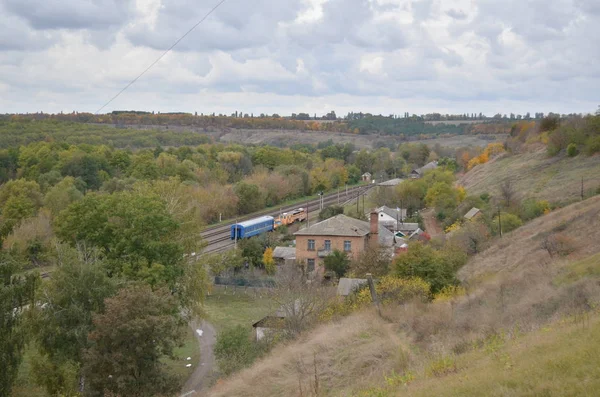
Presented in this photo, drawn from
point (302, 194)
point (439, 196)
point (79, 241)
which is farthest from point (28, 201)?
point (302, 194)

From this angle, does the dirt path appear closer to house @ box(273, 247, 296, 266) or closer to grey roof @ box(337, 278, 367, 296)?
house @ box(273, 247, 296, 266)

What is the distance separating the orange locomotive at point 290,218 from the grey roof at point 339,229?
15.0 meters

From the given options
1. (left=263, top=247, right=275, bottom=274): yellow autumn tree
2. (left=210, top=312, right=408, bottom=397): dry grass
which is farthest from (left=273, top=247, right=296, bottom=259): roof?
(left=210, top=312, right=408, bottom=397): dry grass

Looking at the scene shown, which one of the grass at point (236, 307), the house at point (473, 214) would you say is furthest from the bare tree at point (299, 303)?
the house at point (473, 214)

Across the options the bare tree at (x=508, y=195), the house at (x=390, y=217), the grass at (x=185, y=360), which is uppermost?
the bare tree at (x=508, y=195)

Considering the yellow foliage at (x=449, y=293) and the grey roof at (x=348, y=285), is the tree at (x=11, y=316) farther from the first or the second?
the yellow foliage at (x=449, y=293)

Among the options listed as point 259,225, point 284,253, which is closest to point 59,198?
point 259,225

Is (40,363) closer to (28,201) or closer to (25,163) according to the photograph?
(28,201)

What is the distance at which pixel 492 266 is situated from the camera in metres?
30.3

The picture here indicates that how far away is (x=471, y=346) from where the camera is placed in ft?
48.5

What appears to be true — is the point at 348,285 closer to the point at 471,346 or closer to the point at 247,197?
the point at 471,346

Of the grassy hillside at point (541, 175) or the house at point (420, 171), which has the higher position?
the grassy hillside at point (541, 175)

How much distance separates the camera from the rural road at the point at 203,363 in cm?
2270

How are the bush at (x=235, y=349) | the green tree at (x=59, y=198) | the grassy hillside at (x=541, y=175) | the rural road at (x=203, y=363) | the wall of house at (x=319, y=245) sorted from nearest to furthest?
the bush at (x=235, y=349) < the rural road at (x=203, y=363) < the wall of house at (x=319, y=245) < the grassy hillside at (x=541, y=175) < the green tree at (x=59, y=198)
